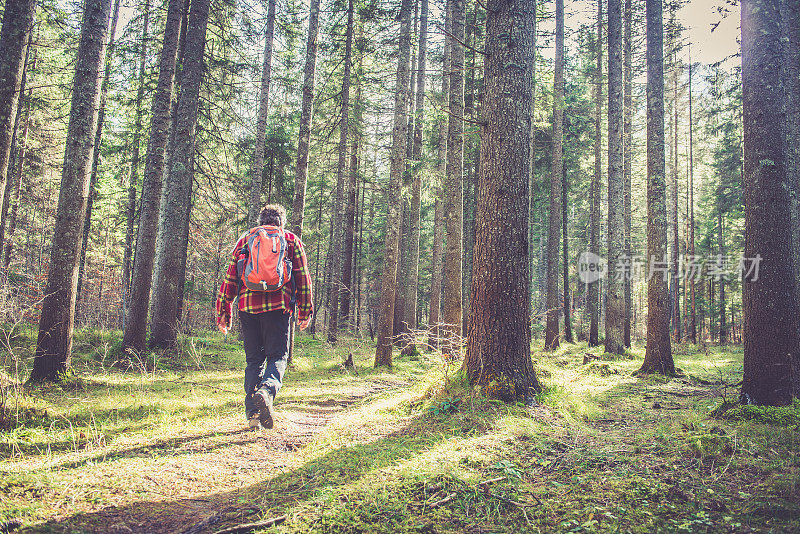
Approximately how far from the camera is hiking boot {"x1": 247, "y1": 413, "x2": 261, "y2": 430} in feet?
14.3

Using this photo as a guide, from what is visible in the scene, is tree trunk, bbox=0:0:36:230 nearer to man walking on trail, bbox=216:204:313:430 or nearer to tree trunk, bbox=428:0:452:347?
man walking on trail, bbox=216:204:313:430

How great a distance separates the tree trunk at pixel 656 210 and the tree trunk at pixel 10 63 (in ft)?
37.7

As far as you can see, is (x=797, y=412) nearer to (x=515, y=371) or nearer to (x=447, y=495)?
(x=515, y=371)

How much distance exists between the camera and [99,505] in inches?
100.0

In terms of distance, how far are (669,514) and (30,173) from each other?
2172 centimetres

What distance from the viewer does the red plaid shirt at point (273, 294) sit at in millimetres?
4402

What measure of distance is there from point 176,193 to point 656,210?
11.3m

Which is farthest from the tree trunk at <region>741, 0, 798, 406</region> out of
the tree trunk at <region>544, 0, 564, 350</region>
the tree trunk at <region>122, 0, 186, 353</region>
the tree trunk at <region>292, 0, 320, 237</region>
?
the tree trunk at <region>544, 0, 564, 350</region>

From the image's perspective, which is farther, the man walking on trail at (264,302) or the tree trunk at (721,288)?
the tree trunk at (721,288)

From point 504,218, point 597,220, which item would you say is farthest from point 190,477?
point 597,220

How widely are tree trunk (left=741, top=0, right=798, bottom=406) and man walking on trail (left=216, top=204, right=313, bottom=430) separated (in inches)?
212

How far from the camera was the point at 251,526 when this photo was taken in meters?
2.26

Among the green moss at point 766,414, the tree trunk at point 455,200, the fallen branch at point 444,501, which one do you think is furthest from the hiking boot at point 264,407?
the tree trunk at point 455,200

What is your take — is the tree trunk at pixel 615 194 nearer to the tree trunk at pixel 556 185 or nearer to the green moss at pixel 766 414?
the tree trunk at pixel 556 185
